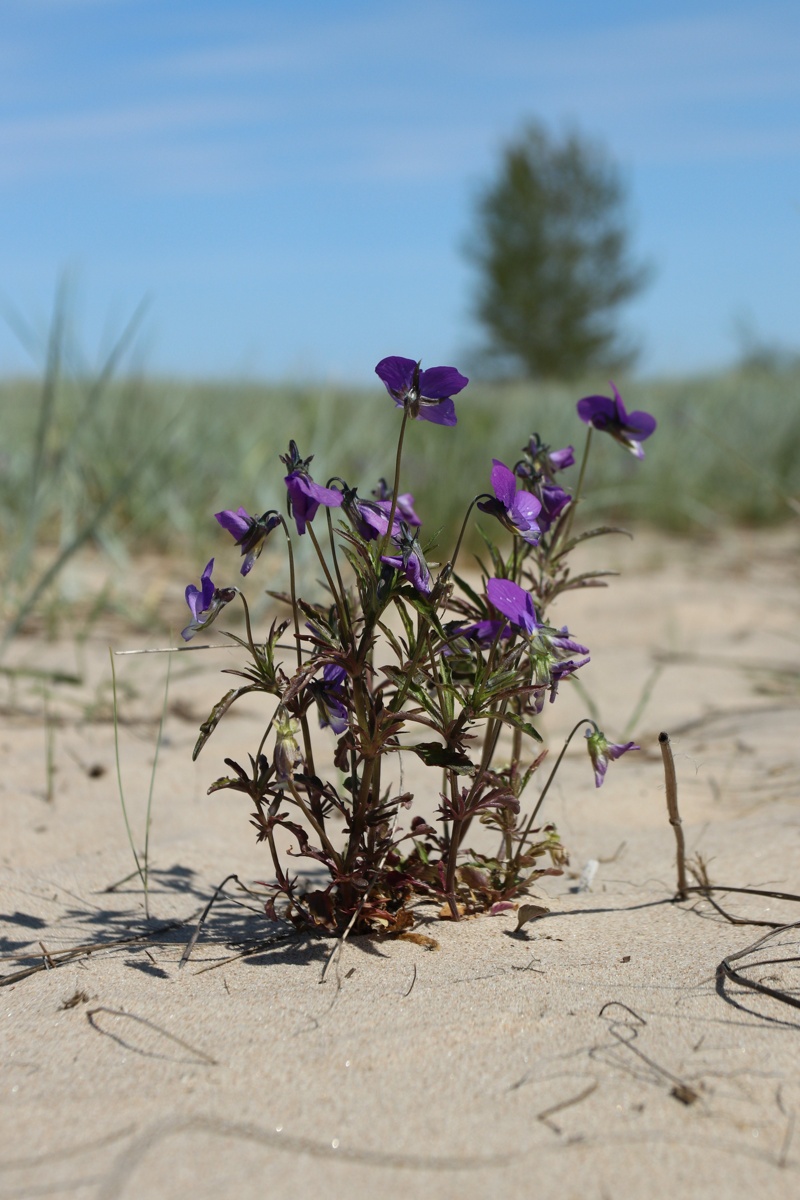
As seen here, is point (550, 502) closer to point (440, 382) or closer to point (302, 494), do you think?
point (440, 382)

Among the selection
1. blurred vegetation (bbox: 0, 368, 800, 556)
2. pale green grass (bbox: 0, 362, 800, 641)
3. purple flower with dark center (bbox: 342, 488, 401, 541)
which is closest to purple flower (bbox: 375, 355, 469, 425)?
purple flower with dark center (bbox: 342, 488, 401, 541)

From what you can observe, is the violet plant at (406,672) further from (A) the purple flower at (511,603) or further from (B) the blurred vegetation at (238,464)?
(B) the blurred vegetation at (238,464)

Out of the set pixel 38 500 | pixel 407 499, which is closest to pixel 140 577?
pixel 38 500

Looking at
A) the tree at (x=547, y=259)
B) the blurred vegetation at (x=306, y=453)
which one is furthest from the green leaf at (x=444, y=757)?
the tree at (x=547, y=259)

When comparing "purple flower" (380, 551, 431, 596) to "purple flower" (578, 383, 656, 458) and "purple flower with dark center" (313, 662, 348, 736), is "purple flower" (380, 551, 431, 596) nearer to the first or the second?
"purple flower with dark center" (313, 662, 348, 736)

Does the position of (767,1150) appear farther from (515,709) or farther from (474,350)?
(474,350)

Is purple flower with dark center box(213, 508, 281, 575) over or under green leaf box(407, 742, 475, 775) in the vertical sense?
over

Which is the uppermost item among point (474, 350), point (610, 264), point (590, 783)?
point (610, 264)
